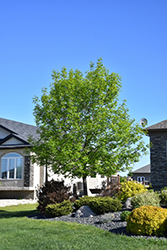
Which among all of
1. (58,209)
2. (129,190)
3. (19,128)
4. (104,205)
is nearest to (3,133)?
(19,128)

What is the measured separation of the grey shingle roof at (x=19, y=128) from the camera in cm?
2570

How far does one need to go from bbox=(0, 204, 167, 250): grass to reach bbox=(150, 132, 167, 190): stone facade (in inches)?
431

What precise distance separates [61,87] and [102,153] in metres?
3.95

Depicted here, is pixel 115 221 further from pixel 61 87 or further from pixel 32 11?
pixel 32 11

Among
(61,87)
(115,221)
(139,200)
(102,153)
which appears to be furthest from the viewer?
(61,87)

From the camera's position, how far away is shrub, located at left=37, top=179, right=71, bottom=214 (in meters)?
12.9

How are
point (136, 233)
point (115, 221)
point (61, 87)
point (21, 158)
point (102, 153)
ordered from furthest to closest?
point (21, 158)
point (61, 87)
point (102, 153)
point (115, 221)
point (136, 233)

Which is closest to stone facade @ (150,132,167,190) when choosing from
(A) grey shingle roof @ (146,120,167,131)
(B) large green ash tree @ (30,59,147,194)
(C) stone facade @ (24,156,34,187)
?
(A) grey shingle roof @ (146,120,167,131)

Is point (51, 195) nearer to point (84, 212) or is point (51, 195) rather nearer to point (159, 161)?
point (84, 212)

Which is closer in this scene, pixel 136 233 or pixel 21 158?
pixel 136 233

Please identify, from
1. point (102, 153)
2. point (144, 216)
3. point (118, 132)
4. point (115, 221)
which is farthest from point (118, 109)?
point (144, 216)

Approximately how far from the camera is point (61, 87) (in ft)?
45.9

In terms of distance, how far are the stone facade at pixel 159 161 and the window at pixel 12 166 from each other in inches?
451

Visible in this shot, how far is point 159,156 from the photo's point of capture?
63.9ft
